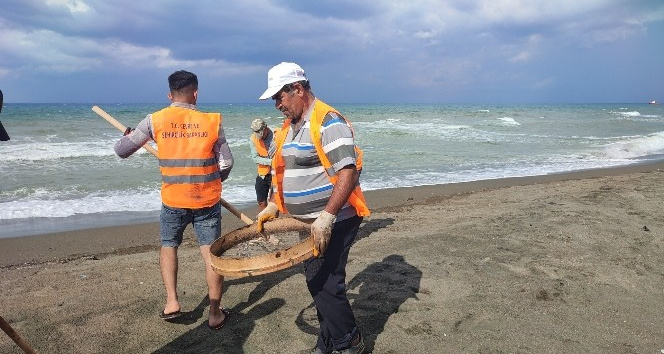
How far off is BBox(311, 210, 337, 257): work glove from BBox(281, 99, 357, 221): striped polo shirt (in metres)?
0.20

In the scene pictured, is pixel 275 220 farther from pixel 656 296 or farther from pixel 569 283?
pixel 656 296

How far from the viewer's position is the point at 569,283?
4.70 m

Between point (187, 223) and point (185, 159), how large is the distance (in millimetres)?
554

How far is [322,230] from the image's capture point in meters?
2.76

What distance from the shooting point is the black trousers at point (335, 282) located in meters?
3.10

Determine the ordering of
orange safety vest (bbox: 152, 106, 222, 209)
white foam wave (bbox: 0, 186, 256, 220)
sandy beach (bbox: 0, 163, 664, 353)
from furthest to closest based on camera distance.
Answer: white foam wave (bbox: 0, 186, 256, 220), sandy beach (bbox: 0, 163, 664, 353), orange safety vest (bbox: 152, 106, 222, 209)

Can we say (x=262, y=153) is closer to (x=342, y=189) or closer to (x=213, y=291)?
(x=213, y=291)

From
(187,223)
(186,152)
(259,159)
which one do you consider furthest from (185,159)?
(259,159)

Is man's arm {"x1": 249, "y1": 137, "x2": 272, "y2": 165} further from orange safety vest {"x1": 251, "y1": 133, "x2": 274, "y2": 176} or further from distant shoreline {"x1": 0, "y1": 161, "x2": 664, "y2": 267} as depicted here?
distant shoreline {"x1": 0, "y1": 161, "x2": 664, "y2": 267}

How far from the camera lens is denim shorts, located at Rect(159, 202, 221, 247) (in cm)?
385

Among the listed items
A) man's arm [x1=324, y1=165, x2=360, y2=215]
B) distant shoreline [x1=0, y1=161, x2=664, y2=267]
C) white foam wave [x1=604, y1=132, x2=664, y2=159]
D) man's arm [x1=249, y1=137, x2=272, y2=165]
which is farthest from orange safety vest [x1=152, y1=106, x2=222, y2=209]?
white foam wave [x1=604, y1=132, x2=664, y2=159]

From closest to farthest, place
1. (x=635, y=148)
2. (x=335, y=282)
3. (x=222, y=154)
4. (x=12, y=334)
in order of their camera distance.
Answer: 1. (x=12, y=334)
2. (x=335, y=282)
3. (x=222, y=154)
4. (x=635, y=148)

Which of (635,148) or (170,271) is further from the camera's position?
(635,148)

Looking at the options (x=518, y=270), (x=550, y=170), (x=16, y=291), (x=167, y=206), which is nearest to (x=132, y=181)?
(x=16, y=291)
